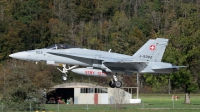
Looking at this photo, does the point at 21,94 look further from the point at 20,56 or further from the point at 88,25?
the point at 88,25

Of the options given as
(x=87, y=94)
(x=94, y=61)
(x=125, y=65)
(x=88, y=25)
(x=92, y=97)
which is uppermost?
(x=88, y=25)

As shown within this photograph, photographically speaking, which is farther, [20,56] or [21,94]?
[21,94]

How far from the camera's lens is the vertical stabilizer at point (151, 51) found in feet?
211

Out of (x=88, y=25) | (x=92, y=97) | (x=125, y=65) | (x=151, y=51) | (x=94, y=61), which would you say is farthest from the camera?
(x=88, y=25)

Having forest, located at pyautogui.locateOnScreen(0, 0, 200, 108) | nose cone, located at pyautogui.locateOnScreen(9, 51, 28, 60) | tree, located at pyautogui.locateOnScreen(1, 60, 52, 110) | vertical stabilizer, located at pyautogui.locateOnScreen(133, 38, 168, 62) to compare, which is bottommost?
tree, located at pyautogui.locateOnScreen(1, 60, 52, 110)

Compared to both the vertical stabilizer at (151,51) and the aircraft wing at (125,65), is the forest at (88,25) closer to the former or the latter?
the vertical stabilizer at (151,51)

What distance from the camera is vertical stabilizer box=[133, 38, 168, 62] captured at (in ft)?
211

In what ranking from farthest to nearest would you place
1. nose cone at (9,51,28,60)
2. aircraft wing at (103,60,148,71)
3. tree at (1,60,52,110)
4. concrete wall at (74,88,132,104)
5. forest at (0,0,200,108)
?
forest at (0,0,200,108), concrete wall at (74,88,132,104), tree at (1,60,52,110), aircraft wing at (103,60,148,71), nose cone at (9,51,28,60)

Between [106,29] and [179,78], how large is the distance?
60.3 metres

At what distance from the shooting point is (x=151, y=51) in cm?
6450

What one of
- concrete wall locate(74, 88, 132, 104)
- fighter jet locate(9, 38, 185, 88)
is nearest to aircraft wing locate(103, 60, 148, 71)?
fighter jet locate(9, 38, 185, 88)

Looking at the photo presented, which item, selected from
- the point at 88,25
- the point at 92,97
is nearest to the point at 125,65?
the point at 92,97

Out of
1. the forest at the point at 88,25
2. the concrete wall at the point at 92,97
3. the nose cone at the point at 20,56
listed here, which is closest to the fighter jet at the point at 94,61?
the nose cone at the point at 20,56

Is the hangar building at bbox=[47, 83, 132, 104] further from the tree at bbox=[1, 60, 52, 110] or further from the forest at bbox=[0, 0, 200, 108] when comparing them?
the tree at bbox=[1, 60, 52, 110]
